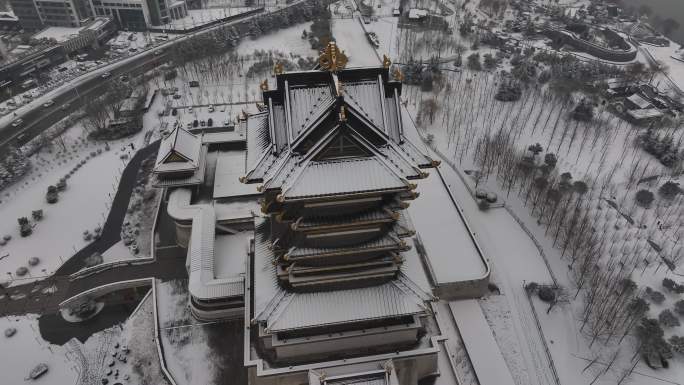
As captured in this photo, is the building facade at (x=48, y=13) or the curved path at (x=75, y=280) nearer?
the curved path at (x=75, y=280)

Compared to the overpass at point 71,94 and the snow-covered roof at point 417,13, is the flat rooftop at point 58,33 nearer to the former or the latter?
→ the overpass at point 71,94

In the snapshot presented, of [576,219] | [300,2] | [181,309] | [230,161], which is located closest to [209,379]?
[181,309]

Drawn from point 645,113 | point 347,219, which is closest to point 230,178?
point 347,219

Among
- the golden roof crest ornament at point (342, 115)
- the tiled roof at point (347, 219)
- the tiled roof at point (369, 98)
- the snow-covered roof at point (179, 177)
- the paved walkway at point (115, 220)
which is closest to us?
the golden roof crest ornament at point (342, 115)

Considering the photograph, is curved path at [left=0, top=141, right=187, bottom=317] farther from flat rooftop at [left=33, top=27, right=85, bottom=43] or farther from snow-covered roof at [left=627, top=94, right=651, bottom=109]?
snow-covered roof at [left=627, top=94, right=651, bottom=109]

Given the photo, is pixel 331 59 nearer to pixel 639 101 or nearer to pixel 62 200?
pixel 62 200

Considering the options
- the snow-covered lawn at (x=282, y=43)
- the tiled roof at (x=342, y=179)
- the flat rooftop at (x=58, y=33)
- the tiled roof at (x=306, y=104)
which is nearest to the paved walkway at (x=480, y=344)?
the tiled roof at (x=342, y=179)
